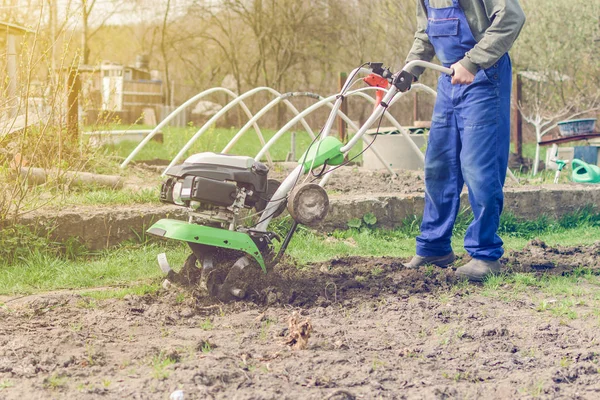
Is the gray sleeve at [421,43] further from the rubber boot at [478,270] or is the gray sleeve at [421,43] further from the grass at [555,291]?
the grass at [555,291]

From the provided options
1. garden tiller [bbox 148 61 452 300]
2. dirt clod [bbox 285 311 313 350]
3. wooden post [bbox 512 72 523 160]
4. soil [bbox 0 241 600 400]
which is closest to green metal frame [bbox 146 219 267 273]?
garden tiller [bbox 148 61 452 300]

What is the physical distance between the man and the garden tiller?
0.93 feet

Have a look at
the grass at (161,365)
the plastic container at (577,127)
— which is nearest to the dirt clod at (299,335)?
the grass at (161,365)

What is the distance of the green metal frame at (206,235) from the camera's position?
13.1ft

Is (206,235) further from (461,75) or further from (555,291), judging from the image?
(555,291)

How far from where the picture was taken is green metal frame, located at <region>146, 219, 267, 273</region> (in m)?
3.98

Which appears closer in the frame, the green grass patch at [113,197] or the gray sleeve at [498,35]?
the gray sleeve at [498,35]

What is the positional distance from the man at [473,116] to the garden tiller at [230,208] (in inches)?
11.1

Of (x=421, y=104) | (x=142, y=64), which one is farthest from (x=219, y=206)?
(x=142, y=64)

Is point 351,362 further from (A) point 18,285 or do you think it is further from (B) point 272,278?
(A) point 18,285

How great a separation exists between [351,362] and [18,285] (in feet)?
7.84

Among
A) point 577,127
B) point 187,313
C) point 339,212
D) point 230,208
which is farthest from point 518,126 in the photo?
point 187,313

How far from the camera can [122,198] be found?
622cm

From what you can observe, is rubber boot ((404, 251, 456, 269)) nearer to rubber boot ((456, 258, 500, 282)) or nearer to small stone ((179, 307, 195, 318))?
rubber boot ((456, 258, 500, 282))
